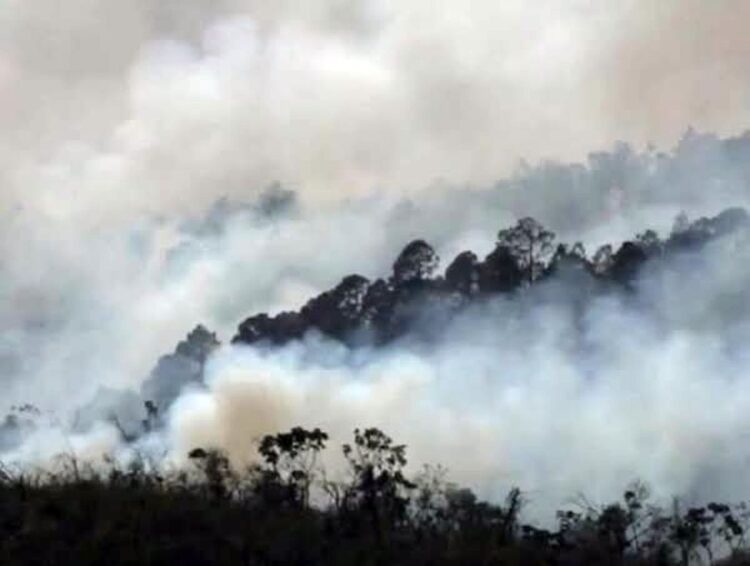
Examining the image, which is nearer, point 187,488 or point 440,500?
point 187,488

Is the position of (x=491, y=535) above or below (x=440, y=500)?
below

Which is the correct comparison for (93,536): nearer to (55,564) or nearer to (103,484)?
(55,564)

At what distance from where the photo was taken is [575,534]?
121 feet

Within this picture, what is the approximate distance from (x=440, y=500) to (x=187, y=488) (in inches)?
713

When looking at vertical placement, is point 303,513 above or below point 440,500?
below

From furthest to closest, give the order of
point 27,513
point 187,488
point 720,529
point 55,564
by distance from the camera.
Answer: point 720,529 → point 187,488 → point 27,513 → point 55,564

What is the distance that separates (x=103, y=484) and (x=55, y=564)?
3433 mm

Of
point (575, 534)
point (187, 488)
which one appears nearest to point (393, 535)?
point (187, 488)

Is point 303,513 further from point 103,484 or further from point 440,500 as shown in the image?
point 440,500

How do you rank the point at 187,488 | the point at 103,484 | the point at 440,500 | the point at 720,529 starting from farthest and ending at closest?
the point at 720,529 < the point at 440,500 < the point at 187,488 < the point at 103,484

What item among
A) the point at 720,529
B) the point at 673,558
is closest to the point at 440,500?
the point at 673,558

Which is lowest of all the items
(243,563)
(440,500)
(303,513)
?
(243,563)

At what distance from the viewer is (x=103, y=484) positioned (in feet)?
69.7

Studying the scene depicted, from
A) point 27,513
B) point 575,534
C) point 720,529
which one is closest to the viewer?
point 27,513
